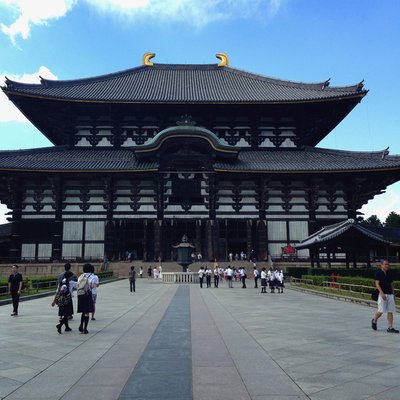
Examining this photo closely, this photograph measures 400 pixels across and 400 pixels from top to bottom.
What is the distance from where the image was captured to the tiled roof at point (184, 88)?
42.0m

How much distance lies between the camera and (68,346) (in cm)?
883

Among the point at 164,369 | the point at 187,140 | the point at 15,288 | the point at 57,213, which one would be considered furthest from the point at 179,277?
the point at 164,369

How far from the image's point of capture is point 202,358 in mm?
7660

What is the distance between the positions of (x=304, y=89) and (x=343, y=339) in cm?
4245

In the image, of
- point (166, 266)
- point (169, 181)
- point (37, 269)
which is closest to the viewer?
point (37, 269)

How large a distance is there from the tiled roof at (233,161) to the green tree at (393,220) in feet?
158

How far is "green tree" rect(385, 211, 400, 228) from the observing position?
82875 mm

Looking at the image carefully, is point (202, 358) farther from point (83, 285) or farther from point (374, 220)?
point (374, 220)

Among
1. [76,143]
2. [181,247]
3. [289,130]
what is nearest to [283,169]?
[289,130]

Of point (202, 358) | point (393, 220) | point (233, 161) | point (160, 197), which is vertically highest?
point (233, 161)

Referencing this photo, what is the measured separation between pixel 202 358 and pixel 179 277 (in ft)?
77.9

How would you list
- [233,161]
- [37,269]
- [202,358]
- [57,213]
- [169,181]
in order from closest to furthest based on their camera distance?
[202,358], [37,269], [57,213], [233,161], [169,181]

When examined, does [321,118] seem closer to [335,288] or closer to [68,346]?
[335,288]

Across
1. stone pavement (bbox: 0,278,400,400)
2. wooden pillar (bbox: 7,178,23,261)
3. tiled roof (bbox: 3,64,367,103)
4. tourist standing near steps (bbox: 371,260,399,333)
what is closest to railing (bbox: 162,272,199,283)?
wooden pillar (bbox: 7,178,23,261)
